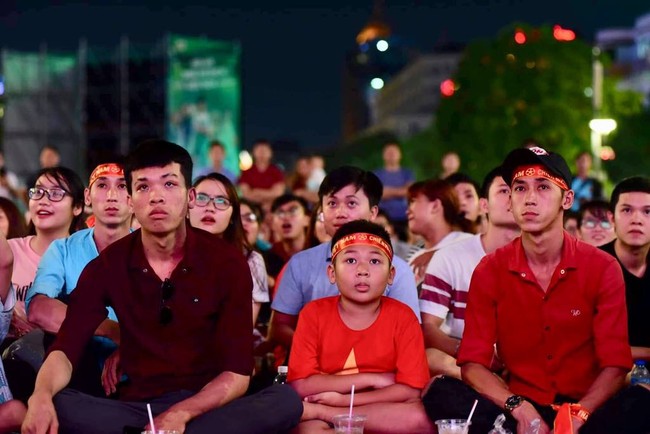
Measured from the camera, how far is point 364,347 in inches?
271

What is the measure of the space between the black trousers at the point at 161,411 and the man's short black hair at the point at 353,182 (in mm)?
2019

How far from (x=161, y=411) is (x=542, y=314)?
6.93ft

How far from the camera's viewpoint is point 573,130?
137ft

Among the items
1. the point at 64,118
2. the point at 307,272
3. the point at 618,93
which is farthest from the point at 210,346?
the point at 64,118

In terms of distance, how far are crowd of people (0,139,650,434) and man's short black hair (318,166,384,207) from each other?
0.01m

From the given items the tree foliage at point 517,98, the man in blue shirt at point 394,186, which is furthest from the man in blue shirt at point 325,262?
the tree foliage at point 517,98

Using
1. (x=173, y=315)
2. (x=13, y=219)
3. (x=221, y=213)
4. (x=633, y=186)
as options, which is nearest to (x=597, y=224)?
(x=633, y=186)

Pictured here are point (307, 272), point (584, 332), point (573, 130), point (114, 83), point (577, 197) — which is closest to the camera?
point (584, 332)

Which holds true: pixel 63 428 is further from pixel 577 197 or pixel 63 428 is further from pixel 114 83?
pixel 114 83

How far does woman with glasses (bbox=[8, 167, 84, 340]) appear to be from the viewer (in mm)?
7867

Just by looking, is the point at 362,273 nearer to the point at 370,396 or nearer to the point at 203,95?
the point at 370,396

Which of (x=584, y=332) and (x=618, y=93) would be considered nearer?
(x=584, y=332)

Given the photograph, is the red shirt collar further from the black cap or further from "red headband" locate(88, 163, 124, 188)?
"red headband" locate(88, 163, 124, 188)

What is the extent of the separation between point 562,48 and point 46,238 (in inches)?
1464
